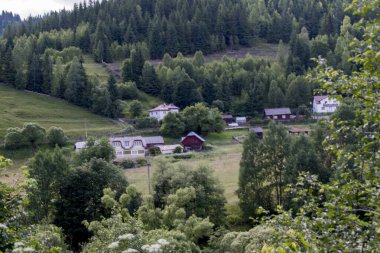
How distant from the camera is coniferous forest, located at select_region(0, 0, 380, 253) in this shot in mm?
7324

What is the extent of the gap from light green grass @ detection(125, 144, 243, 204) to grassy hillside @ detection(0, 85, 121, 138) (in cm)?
2065

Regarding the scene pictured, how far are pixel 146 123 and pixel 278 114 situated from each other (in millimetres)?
26713

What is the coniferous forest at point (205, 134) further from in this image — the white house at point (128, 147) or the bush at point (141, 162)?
the bush at point (141, 162)

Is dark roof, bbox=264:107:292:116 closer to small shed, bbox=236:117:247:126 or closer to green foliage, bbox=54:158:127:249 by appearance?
small shed, bbox=236:117:247:126

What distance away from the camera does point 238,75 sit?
3546 inches

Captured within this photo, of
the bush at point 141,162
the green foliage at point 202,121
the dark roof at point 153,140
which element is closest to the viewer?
the bush at point 141,162

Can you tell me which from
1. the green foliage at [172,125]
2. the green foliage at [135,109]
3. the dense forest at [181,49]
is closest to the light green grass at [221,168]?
the green foliage at [172,125]

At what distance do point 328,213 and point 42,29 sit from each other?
5569 inches

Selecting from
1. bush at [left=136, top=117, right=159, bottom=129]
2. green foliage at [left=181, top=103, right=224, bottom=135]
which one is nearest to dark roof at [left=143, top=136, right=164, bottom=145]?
green foliage at [left=181, top=103, right=224, bottom=135]

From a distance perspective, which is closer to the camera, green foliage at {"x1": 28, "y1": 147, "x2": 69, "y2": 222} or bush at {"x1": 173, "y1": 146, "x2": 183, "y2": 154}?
green foliage at {"x1": 28, "y1": 147, "x2": 69, "y2": 222}

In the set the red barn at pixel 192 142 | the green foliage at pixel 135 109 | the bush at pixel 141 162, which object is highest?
the green foliage at pixel 135 109

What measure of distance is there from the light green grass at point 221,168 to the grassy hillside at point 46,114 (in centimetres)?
2065

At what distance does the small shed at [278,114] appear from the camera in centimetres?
8094

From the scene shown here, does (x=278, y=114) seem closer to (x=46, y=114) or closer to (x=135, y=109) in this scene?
(x=135, y=109)
